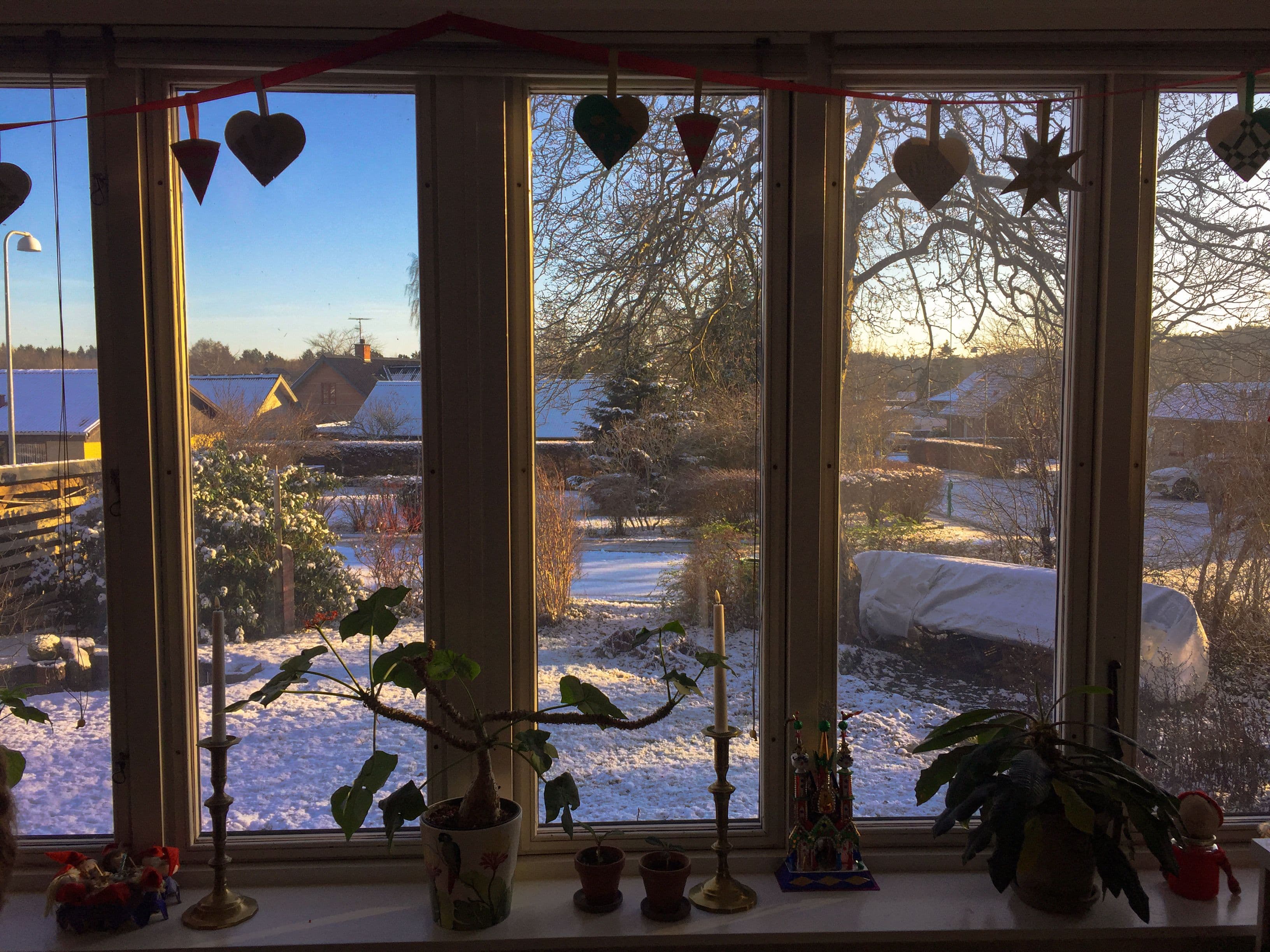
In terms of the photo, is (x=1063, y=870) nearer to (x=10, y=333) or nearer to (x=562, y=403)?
(x=562, y=403)

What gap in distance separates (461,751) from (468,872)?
0.78 ft

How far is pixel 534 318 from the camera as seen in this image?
76.0 inches

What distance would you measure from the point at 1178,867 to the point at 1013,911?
347 mm

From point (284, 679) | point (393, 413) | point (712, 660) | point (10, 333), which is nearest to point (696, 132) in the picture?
point (393, 413)

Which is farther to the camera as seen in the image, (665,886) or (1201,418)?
(1201,418)

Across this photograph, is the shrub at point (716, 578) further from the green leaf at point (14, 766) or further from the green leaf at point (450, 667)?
the green leaf at point (14, 766)

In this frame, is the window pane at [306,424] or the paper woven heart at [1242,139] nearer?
the paper woven heart at [1242,139]

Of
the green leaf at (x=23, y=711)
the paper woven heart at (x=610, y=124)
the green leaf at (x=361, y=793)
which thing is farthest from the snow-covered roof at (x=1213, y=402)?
the green leaf at (x=23, y=711)

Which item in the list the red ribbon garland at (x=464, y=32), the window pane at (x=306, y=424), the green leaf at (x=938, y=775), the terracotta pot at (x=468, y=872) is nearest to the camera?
the red ribbon garland at (x=464, y=32)

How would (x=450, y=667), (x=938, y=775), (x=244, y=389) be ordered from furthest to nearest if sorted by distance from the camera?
(x=244, y=389)
(x=938, y=775)
(x=450, y=667)

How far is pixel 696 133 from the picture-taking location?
5.33 feet

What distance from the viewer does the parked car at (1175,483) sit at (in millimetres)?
1991

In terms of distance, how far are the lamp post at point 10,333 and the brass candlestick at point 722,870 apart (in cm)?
160

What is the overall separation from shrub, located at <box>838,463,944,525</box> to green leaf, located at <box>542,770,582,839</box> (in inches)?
33.1
